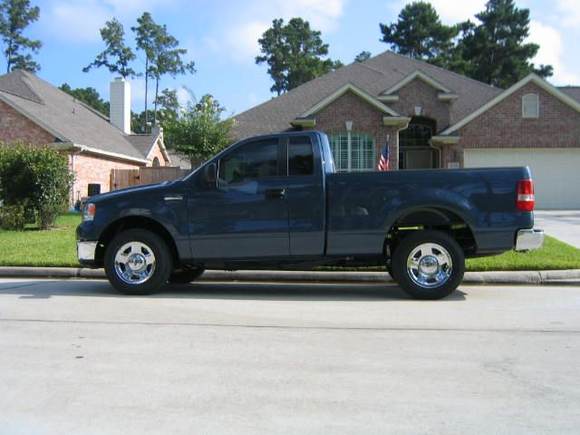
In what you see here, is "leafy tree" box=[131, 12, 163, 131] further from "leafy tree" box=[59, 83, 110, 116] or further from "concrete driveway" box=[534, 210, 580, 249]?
"concrete driveway" box=[534, 210, 580, 249]

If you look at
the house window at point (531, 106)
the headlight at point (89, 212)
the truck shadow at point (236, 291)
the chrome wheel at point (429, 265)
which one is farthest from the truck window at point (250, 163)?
the house window at point (531, 106)

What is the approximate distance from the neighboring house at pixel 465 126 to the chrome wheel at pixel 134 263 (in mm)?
17101

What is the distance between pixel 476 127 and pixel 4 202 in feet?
59.2

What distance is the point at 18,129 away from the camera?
24578 millimetres

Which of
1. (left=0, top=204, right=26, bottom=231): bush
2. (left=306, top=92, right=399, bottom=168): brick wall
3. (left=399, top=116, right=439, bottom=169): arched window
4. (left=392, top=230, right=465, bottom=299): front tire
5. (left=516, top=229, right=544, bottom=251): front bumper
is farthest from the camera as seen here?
(left=399, top=116, right=439, bottom=169): arched window

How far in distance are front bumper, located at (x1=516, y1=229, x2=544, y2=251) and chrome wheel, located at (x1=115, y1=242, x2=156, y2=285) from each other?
4.63 meters

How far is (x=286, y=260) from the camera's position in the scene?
8.05 metres

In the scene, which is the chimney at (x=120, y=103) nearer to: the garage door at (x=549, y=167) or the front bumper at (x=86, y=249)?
the garage door at (x=549, y=167)

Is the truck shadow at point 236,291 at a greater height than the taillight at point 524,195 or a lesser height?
lesser

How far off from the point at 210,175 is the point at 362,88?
65.2ft

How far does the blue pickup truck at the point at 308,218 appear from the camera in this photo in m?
7.74

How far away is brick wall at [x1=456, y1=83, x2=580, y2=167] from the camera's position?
25.4 meters

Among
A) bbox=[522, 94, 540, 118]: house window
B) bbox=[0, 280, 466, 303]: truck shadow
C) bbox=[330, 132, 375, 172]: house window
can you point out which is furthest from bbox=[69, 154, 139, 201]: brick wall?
bbox=[522, 94, 540, 118]: house window

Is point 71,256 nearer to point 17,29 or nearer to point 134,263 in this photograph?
point 134,263
